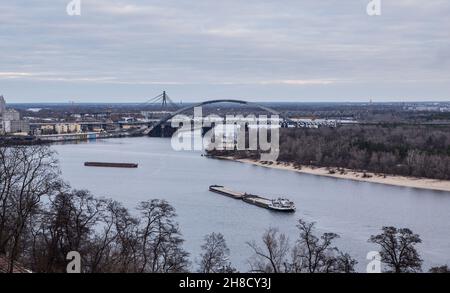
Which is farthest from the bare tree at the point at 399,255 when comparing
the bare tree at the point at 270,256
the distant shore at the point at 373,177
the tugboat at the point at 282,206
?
the distant shore at the point at 373,177

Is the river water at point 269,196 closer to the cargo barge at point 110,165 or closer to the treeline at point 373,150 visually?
the cargo barge at point 110,165

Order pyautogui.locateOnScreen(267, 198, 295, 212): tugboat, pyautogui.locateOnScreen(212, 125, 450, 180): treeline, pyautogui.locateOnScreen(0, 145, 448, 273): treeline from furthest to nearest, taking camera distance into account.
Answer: pyautogui.locateOnScreen(212, 125, 450, 180): treeline
pyautogui.locateOnScreen(267, 198, 295, 212): tugboat
pyautogui.locateOnScreen(0, 145, 448, 273): treeline

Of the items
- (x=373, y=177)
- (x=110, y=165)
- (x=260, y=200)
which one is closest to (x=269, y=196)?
(x=260, y=200)

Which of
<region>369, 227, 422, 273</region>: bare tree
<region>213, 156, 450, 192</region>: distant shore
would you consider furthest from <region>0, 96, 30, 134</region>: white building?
<region>369, 227, 422, 273</region>: bare tree

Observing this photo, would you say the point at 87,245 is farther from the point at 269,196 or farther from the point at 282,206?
the point at 269,196

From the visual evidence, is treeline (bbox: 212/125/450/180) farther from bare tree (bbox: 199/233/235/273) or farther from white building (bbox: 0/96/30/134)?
white building (bbox: 0/96/30/134)

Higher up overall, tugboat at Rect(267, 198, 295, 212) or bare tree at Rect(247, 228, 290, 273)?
bare tree at Rect(247, 228, 290, 273)
